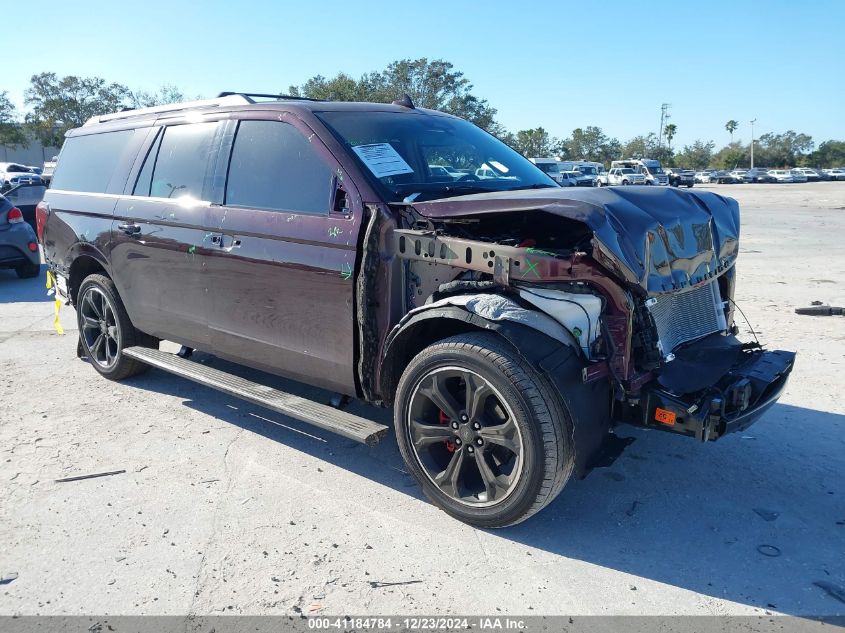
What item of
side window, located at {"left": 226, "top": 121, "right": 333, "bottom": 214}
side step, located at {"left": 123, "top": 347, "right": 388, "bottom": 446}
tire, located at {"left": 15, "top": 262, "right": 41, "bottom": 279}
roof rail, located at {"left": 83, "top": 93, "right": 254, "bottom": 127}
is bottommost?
side step, located at {"left": 123, "top": 347, "right": 388, "bottom": 446}

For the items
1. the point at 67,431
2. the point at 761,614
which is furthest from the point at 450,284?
the point at 67,431

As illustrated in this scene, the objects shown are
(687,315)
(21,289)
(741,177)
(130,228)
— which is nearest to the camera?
(687,315)

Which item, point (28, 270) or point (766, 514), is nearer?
point (766, 514)

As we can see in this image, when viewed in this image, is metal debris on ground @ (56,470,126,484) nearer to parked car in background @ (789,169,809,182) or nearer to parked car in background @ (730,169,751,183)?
parked car in background @ (789,169,809,182)

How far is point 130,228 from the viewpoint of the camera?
509 cm

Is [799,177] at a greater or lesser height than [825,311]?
greater

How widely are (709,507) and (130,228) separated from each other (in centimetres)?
425

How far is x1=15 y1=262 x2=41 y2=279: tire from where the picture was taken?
1117 cm

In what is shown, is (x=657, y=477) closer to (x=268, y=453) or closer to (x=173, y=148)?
(x=268, y=453)

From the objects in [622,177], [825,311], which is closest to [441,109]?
[622,177]

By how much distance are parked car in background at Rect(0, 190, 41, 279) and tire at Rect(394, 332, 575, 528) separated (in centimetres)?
956

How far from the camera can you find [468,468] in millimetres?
3453

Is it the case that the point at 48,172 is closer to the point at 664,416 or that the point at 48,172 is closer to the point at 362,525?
the point at 362,525

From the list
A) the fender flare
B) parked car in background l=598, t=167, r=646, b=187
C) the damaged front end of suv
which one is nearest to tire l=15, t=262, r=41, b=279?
the damaged front end of suv
